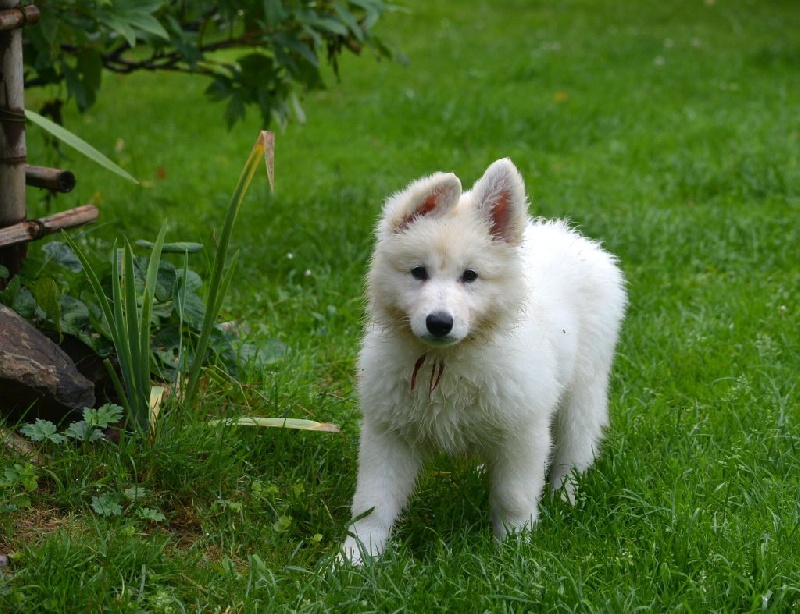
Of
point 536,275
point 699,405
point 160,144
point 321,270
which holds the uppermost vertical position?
point 536,275

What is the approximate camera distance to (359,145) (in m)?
8.59

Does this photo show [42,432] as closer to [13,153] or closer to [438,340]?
[13,153]

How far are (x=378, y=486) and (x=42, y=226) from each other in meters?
1.66

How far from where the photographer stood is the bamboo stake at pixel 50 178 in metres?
4.20

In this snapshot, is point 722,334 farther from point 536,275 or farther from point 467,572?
point 467,572

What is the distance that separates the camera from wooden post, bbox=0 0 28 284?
3982mm

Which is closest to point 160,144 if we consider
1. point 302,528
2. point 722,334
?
point 722,334

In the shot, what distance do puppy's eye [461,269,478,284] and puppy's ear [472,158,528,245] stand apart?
0.16 meters

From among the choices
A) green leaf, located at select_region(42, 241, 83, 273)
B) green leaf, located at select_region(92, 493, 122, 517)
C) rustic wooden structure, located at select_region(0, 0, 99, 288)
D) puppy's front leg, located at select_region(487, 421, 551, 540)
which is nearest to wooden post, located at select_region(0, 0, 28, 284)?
rustic wooden structure, located at select_region(0, 0, 99, 288)

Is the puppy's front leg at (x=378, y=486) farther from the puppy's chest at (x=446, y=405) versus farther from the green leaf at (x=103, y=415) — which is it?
the green leaf at (x=103, y=415)

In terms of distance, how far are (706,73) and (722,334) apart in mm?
6398

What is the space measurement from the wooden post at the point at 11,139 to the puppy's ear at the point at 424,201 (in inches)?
63.2

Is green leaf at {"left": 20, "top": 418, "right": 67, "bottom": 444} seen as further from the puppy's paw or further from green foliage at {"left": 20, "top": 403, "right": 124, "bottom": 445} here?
the puppy's paw

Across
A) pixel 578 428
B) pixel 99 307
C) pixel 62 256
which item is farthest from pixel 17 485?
pixel 578 428
